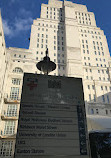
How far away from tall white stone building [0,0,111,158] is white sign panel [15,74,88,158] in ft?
88.5

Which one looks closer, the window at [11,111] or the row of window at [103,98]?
the window at [11,111]

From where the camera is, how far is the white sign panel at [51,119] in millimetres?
3939

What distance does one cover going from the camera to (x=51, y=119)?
4.34 metres

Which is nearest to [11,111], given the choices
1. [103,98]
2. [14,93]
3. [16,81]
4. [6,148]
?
[14,93]

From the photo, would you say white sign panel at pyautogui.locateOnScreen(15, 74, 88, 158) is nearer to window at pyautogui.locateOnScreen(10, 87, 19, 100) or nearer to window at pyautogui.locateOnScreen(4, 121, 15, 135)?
window at pyautogui.locateOnScreen(4, 121, 15, 135)

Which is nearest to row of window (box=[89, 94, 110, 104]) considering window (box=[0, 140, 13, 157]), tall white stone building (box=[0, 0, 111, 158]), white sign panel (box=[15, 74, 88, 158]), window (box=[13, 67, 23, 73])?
tall white stone building (box=[0, 0, 111, 158])

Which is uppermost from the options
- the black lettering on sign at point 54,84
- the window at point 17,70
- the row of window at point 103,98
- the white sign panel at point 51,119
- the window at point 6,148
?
the window at point 17,70

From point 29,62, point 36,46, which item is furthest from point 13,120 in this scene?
point 36,46

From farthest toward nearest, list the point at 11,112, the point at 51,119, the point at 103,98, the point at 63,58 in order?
the point at 63,58 < the point at 103,98 < the point at 11,112 < the point at 51,119

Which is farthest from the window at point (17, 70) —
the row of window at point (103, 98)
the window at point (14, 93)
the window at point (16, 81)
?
the row of window at point (103, 98)

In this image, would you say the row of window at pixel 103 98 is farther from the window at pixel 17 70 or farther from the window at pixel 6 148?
the window at pixel 6 148

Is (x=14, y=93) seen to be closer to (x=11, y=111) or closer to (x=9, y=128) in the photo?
(x=11, y=111)

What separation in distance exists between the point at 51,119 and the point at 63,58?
50.5m

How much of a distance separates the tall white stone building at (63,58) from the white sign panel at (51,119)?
1062 inches
